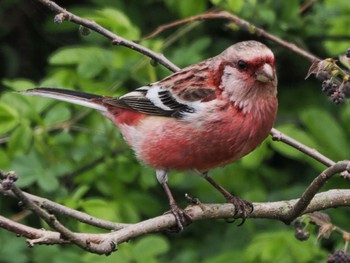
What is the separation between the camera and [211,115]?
4.67 m

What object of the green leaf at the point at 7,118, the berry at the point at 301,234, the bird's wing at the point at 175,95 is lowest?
the berry at the point at 301,234

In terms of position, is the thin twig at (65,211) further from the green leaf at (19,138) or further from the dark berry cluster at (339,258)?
the green leaf at (19,138)

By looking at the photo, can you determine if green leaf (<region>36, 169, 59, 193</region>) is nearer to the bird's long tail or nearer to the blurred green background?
the blurred green background

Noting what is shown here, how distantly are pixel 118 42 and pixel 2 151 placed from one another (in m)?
1.83

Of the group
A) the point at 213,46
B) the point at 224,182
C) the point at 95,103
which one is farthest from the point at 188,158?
the point at 213,46

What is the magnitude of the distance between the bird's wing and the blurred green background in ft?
1.72

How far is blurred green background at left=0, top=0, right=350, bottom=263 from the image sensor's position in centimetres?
578

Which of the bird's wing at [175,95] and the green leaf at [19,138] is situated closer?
the bird's wing at [175,95]

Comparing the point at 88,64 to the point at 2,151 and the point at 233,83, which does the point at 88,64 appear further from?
the point at 233,83

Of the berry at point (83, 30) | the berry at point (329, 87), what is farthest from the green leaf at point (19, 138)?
the berry at point (329, 87)

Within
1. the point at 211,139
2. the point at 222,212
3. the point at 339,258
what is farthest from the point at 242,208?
the point at 339,258

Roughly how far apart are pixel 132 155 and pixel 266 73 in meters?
1.94

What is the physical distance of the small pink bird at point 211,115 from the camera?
4578mm

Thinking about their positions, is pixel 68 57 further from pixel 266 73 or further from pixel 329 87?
pixel 329 87
